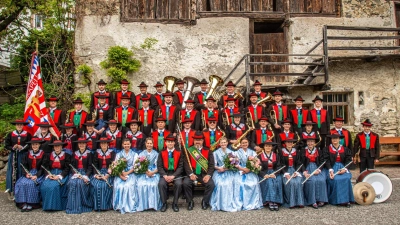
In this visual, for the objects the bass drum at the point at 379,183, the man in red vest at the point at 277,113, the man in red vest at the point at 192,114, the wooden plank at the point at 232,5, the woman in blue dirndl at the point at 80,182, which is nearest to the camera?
the woman in blue dirndl at the point at 80,182

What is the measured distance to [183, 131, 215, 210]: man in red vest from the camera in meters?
7.64

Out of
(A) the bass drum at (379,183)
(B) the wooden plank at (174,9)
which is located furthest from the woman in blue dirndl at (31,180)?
(B) the wooden plank at (174,9)

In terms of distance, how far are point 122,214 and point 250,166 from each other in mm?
2697

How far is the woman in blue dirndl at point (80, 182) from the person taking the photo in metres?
7.39

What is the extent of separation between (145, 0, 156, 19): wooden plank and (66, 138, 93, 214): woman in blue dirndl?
659 centimetres

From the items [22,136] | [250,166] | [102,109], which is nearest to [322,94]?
[250,166]

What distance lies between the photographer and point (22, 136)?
27.7ft

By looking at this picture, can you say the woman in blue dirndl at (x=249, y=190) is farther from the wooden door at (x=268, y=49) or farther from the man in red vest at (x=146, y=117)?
the wooden door at (x=268, y=49)

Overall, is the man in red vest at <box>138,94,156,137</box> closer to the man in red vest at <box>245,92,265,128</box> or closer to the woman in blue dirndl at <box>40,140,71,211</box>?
the woman in blue dirndl at <box>40,140,71,211</box>

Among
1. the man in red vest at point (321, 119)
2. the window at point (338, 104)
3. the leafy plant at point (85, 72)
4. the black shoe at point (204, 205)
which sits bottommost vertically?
the black shoe at point (204, 205)

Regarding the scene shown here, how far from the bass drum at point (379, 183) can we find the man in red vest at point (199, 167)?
10.5 ft

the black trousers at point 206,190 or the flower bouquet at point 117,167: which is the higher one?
the flower bouquet at point 117,167

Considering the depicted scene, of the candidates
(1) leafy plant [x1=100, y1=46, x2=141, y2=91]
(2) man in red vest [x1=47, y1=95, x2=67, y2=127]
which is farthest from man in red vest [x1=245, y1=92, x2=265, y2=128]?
(1) leafy plant [x1=100, y1=46, x2=141, y2=91]

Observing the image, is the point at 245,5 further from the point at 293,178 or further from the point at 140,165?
the point at 140,165
